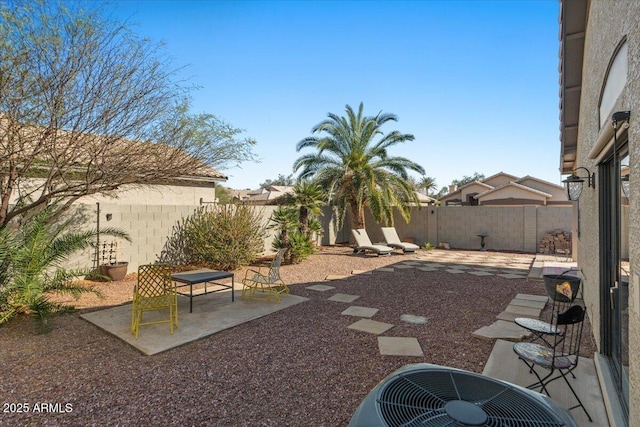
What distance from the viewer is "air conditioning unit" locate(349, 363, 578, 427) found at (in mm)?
1384

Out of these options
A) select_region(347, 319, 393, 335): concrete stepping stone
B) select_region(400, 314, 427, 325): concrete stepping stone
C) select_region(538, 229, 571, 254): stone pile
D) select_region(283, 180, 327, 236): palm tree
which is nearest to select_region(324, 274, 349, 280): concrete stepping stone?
select_region(283, 180, 327, 236): palm tree

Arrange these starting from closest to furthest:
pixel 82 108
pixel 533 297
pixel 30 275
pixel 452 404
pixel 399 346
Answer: pixel 452 404, pixel 399 346, pixel 30 275, pixel 82 108, pixel 533 297

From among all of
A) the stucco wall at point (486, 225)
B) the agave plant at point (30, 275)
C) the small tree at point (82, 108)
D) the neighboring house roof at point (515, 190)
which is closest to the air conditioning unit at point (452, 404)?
the agave plant at point (30, 275)

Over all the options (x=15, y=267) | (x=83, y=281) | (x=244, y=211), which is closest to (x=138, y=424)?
(x=15, y=267)

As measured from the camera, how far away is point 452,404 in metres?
1.48

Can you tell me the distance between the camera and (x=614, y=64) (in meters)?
2.88

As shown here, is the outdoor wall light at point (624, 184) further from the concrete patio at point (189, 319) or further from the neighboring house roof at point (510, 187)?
the neighboring house roof at point (510, 187)

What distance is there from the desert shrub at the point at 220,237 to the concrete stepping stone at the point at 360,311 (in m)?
4.90

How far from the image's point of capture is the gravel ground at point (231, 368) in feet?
9.89

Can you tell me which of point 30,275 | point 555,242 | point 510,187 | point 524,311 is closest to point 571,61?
point 524,311

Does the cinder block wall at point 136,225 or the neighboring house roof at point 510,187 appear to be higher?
the neighboring house roof at point 510,187

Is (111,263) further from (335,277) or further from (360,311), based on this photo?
(360,311)

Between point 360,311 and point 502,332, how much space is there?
2.28 metres

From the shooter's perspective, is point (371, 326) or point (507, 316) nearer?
point (371, 326)
